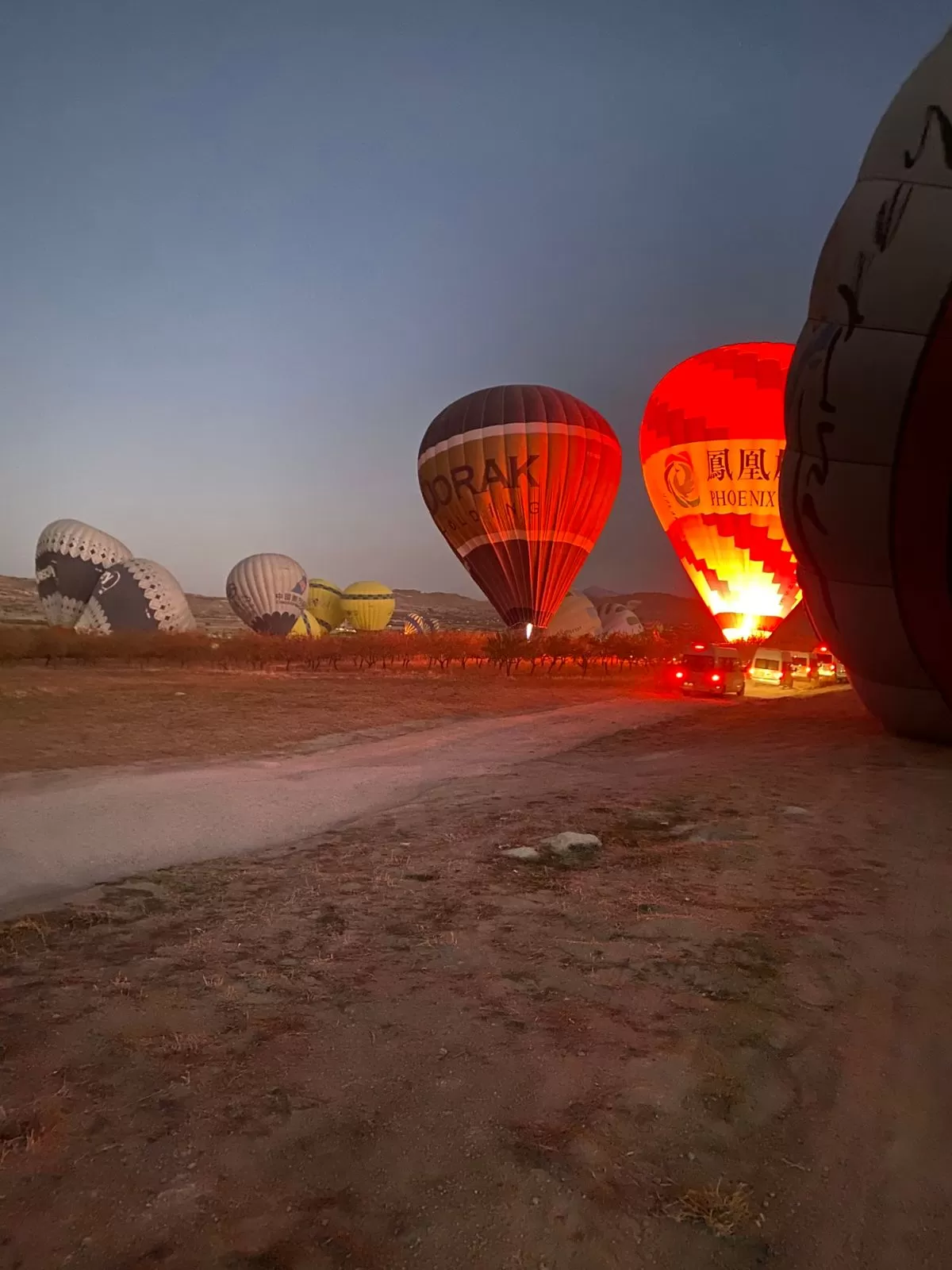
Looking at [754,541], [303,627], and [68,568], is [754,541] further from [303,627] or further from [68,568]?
[68,568]

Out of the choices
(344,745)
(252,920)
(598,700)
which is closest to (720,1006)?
(252,920)

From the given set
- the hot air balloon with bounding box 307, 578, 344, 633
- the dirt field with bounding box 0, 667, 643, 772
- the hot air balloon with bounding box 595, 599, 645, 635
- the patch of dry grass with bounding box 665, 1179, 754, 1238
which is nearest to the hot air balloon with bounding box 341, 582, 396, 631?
the hot air balloon with bounding box 307, 578, 344, 633

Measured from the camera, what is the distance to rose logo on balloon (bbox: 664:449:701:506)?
95.8 feet

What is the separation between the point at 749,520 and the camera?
28.3 m

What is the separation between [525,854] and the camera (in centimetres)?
623

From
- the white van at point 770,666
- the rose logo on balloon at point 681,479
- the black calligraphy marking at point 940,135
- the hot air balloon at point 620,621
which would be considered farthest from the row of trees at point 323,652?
the black calligraphy marking at point 940,135

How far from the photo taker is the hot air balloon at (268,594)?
168 feet

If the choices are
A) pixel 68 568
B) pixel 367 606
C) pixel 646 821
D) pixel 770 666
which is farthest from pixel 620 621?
pixel 646 821

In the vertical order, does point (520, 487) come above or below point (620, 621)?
above

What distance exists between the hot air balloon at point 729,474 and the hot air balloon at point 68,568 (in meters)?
30.3

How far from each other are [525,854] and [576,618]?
46.4 m

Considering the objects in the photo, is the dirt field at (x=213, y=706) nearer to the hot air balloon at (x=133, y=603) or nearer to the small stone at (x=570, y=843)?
the small stone at (x=570, y=843)

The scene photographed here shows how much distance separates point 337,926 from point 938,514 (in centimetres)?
806

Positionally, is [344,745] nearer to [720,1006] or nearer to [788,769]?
[788,769]
